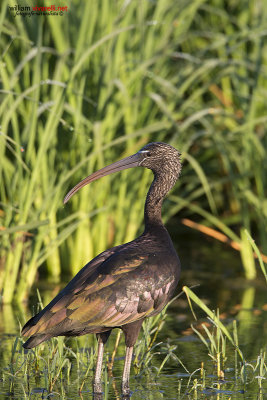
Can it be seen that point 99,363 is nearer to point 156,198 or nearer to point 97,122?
point 156,198

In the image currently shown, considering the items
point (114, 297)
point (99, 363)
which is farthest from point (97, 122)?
point (99, 363)

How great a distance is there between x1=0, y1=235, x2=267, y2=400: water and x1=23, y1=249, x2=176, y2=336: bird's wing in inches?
14.6

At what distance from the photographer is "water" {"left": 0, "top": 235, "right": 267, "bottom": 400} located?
4.97 m

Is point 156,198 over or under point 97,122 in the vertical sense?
under

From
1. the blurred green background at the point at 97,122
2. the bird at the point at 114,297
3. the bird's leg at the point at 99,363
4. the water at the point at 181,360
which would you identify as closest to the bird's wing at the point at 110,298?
the bird at the point at 114,297

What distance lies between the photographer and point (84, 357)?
5.83m

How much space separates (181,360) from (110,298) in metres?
1.00

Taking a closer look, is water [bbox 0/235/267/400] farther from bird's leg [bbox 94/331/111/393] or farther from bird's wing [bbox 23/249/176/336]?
bird's wing [bbox 23/249/176/336]

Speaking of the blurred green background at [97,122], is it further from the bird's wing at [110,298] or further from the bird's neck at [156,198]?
the bird's wing at [110,298]

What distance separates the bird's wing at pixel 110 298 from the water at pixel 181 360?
37cm

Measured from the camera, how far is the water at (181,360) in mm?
4973

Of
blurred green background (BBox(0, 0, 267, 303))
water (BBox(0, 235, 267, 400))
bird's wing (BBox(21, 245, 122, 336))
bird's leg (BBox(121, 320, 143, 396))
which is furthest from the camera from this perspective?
blurred green background (BBox(0, 0, 267, 303))

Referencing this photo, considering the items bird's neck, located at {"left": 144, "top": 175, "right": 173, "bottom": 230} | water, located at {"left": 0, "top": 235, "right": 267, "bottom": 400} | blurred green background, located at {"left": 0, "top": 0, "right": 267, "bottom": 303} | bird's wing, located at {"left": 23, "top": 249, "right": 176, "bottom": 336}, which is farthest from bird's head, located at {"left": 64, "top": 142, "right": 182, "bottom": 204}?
water, located at {"left": 0, "top": 235, "right": 267, "bottom": 400}

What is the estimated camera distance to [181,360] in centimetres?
569
